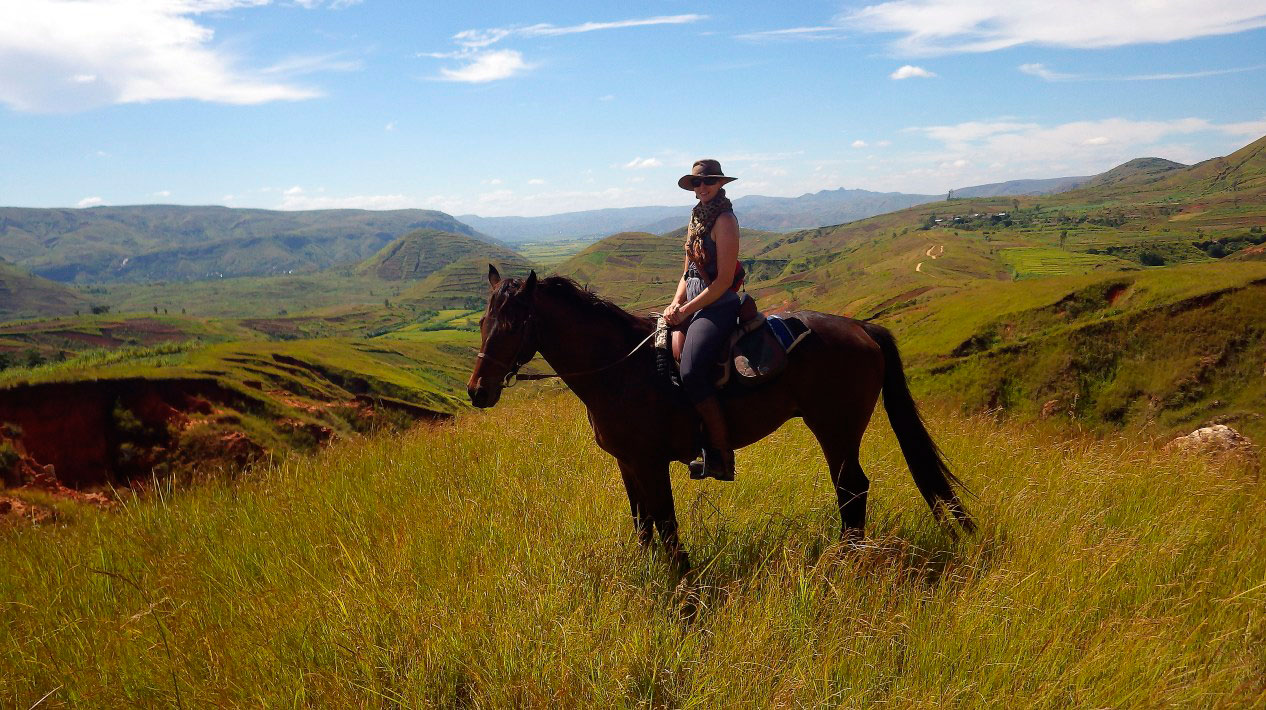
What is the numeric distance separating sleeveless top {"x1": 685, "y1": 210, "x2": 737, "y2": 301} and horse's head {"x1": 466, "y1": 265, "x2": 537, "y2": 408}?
126cm

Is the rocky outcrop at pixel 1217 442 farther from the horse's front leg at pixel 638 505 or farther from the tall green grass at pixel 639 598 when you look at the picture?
the horse's front leg at pixel 638 505

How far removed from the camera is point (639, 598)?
3531mm

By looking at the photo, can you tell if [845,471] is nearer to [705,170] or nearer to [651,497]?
[651,497]

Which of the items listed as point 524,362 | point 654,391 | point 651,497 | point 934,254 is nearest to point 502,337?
point 524,362

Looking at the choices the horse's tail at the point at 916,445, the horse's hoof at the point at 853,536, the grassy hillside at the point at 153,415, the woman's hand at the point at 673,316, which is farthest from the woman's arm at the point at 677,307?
the grassy hillside at the point at 153,415

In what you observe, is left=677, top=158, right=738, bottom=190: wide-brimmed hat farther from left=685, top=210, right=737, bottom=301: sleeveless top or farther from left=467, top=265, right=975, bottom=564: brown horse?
left=467, top=265, right=975, bottom=564: brown horse

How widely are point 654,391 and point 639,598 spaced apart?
1.66m

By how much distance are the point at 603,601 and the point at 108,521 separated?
5.25 metres

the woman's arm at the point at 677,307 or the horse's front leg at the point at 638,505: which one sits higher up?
the woman's arm at the point at 677,307

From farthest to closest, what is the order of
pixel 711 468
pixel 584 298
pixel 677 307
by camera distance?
pixel 584 298 → pixel 677 307 → pixel 711 468

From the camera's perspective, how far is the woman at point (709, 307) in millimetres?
4578

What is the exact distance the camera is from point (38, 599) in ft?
13.6

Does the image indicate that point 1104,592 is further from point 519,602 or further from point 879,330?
point 519,602

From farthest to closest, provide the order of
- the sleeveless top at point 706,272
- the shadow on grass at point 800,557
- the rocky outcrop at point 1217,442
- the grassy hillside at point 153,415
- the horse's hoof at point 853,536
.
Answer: the grassy hillside at point 153,415
the rocky outcrop at point 1217,442
the sleeveless top at point 706,272
the horse's hoof at point 853,536
the shadow on grass at point 800,557
